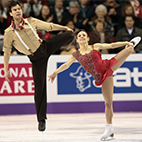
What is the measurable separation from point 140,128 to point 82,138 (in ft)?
3.23

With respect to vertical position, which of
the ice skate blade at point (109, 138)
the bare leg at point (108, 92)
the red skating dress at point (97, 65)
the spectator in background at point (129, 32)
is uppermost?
the spectator in background at point (129, 32)

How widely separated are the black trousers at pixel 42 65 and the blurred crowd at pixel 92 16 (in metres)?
2.11

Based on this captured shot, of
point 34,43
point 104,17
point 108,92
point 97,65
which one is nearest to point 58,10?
point 104,17

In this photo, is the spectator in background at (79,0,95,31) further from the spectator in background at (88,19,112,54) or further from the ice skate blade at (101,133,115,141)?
the ice skate blade at (101,133,115,141)

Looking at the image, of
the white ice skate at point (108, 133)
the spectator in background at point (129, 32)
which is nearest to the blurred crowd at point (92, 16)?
the spectator in background at point (129, 32)

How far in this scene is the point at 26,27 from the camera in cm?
396

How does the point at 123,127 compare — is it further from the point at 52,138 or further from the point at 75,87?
the point at 75,87

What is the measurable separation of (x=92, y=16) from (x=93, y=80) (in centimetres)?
156

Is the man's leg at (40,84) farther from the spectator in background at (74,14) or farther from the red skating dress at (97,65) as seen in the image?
the spectator in background at (74,14)

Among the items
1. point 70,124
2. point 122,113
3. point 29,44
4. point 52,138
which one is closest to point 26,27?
point 29,44

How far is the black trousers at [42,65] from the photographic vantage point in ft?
13.2

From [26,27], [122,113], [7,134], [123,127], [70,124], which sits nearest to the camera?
[26,27]

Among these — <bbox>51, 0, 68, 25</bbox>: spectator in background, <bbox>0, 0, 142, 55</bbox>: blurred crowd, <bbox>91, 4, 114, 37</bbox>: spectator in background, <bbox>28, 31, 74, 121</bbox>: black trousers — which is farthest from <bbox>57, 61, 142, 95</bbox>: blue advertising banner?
<bbox>28, 31, 74, 121</bbox>: black trousers

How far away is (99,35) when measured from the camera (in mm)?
6504
